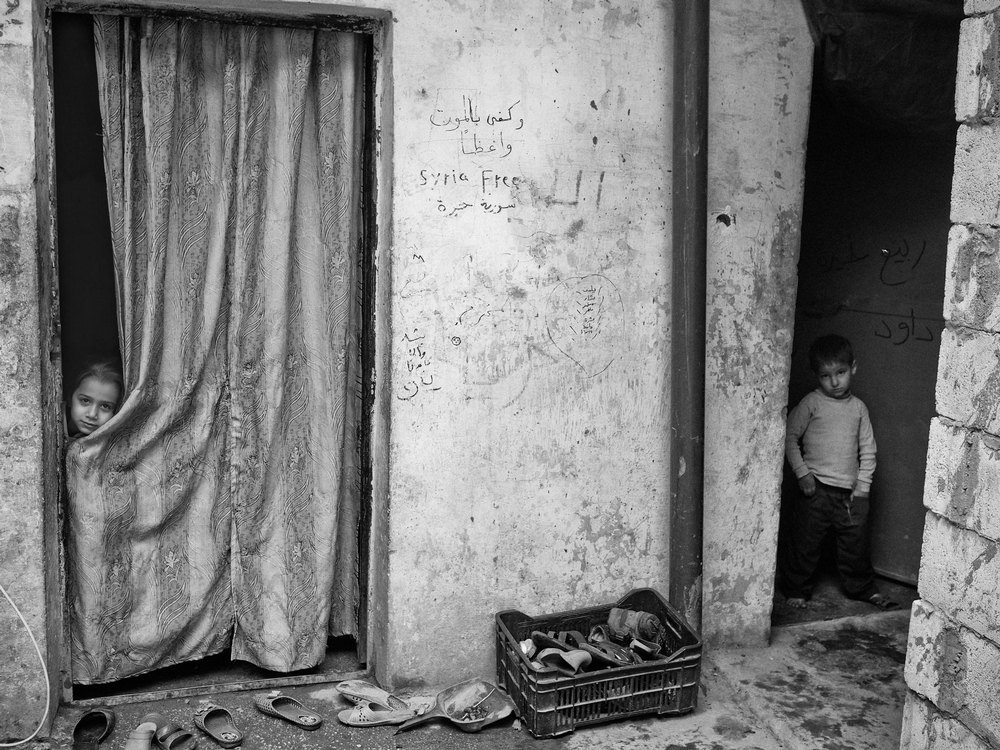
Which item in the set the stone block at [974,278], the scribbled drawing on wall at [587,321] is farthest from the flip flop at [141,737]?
the stone block at [974,278]

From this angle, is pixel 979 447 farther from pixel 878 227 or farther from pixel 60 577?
pixel 60 577

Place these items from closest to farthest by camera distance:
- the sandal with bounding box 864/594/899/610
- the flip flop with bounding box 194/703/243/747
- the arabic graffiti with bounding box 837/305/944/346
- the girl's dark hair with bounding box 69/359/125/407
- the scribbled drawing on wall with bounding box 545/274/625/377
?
the flip flop with bounding box 194/703/243/747 → the girl's dark hair with bounding box 69/359/125/407 → the scribbled drawing on wall with bounding box 545/274/625/377 → the sandal with bounding box 864/594/899/610 → the arabic graffiti with bounding box 837/305/944/346

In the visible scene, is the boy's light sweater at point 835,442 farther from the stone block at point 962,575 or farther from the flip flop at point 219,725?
the flip flop at point 219,725

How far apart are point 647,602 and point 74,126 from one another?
298cm

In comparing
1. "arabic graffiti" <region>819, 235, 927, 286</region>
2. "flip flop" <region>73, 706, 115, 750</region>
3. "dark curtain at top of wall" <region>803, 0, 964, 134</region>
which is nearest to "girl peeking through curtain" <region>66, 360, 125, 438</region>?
"flip flop" <region>73, 706, 115, 750</region>

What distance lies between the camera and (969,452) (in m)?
3.32

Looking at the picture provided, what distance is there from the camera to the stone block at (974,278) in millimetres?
3217

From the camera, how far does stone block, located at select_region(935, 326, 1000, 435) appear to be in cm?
322

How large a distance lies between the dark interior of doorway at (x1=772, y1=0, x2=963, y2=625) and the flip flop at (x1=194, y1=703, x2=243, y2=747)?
264 centimetres

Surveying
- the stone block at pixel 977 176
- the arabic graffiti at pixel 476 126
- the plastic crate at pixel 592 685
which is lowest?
the plastic crate at pixel 592 685

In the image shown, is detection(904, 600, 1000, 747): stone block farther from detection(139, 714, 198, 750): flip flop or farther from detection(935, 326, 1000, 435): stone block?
detection(139, 714, 198, 750): flip flop

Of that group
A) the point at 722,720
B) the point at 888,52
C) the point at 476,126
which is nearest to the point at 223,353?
the point at 476,126

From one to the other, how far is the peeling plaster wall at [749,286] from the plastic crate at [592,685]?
0.51 m

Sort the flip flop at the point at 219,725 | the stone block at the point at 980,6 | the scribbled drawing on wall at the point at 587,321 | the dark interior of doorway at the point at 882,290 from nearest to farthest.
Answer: the stone block at the point at 980,6 < the flip flop at the point at 219,725 < the scribbled drawing on wall at the point at 587,321 < the dark interior of doorway at the point at 882,290
